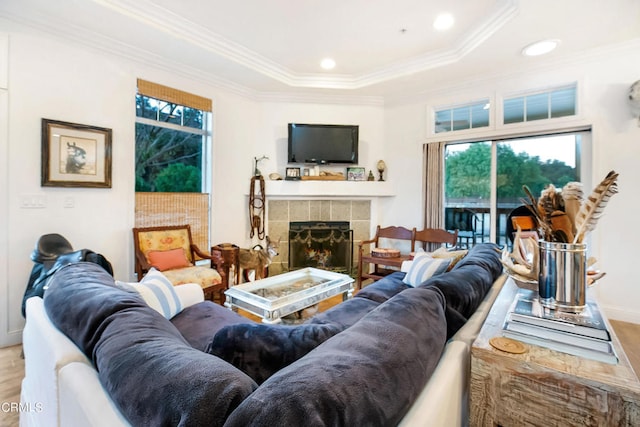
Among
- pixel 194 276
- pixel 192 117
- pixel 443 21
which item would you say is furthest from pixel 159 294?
pixel 443 21

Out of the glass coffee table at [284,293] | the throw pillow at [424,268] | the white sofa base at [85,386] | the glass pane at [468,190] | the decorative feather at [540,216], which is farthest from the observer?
the glass pane at [468,190]

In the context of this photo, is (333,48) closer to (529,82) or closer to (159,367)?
(529,82)

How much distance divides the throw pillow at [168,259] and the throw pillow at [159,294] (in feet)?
4.23

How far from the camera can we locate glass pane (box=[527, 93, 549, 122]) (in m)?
3.42

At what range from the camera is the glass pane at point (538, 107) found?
11.2ft

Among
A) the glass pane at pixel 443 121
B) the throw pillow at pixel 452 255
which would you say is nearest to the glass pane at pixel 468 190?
the glass pane at pixel 443 121

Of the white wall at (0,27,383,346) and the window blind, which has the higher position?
the window blind

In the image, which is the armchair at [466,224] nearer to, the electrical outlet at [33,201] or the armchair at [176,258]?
the armchair at [176,258]

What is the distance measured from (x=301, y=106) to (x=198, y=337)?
3.66 m

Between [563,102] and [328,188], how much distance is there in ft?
9.60

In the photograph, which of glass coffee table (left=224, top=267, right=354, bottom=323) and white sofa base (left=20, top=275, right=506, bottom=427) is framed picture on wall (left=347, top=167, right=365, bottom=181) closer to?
glass coffee table (left=224, top=267, right=354, bottom=323)

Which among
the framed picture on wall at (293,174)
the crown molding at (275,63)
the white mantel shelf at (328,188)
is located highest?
the crown molding at (275,63)

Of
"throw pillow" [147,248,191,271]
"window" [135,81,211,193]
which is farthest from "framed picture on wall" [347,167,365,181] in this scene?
"throw pillow" [147,248,191,271]

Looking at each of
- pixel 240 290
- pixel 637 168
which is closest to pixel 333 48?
pixel 240 290
